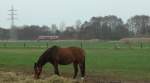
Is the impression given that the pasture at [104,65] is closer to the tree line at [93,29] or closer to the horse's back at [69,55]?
the horse's back at [69,55]

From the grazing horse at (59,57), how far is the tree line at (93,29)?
102m

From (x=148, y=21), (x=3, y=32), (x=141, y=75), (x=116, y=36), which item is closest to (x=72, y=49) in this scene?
(x=141, y=75)

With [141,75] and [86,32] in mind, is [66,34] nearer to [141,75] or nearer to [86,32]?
[86,32]

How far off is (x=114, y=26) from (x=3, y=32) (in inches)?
1860

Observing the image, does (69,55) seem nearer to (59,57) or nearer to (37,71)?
(59,57)

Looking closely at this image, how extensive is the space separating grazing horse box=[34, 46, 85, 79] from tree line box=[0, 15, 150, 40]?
10248 cm

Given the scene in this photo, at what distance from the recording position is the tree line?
12544 centimetres

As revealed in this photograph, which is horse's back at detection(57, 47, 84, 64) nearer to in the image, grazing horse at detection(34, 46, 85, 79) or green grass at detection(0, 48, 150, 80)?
grazing horse at detection(34, 46, 85, 79)

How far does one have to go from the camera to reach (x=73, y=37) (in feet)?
415

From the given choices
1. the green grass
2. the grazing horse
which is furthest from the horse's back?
the green grass

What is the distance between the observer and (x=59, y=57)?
17.6 meters

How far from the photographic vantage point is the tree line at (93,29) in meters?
125

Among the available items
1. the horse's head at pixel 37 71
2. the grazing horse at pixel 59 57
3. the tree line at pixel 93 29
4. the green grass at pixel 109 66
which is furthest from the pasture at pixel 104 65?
the tree line at pixel 93 29

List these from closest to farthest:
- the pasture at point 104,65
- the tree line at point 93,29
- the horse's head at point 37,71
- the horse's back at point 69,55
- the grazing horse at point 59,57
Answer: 1. the horse's head at point 37,71
2. the grazing horse at point 59,57
3. the horse's back at point 69,55
4. the pasture at point 104,65
5. the tree line at point 93,29
